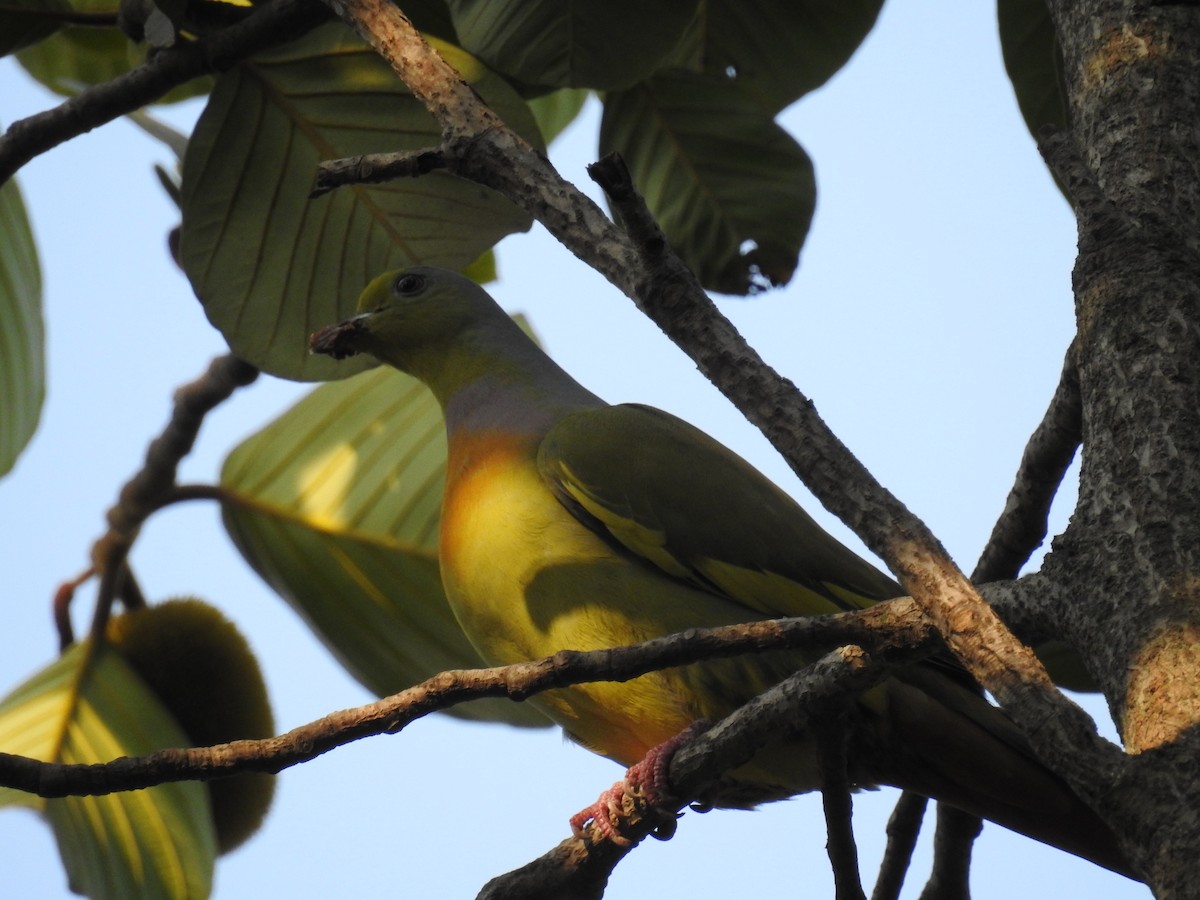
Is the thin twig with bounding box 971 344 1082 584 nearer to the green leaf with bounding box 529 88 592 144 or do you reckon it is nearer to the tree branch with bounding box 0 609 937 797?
the tree branch with bounding box 0 609 937 797

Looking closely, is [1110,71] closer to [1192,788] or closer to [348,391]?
[1192,788]

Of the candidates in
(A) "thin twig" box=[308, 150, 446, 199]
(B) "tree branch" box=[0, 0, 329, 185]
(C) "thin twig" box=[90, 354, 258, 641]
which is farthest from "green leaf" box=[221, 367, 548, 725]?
(A) "thin twig" box=[308, 150, 446, 199]

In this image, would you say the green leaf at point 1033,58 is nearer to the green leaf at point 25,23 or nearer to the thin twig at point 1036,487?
the thin twig at point 1036,487

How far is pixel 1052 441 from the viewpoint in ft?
6.43

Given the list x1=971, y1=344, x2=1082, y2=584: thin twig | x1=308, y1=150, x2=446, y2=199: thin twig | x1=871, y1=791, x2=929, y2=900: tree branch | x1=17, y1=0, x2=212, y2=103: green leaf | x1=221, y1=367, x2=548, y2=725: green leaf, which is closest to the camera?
x1=308, y1=150, x2=446, y2=199: thin twig

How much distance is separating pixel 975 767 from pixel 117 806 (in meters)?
1.65

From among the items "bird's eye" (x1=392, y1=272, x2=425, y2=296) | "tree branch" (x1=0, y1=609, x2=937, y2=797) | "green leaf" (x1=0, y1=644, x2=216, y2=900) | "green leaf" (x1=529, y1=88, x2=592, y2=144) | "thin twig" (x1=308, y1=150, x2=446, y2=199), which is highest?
"green leaf" (x1=529, y1=88, x2=592, y2=144)

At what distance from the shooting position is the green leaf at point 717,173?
281 centimetres

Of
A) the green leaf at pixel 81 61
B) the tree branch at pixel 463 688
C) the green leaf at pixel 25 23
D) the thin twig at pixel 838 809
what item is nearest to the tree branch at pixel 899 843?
the thin twig at pixel 838 809

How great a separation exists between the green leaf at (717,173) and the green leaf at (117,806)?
1.48m

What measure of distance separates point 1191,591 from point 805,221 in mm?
1789

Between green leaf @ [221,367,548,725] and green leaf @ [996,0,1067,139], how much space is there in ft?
4.89

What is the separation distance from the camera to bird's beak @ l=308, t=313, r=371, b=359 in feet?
9.18

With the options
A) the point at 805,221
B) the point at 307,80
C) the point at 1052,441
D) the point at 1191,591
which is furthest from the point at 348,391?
the point at 1191,591
